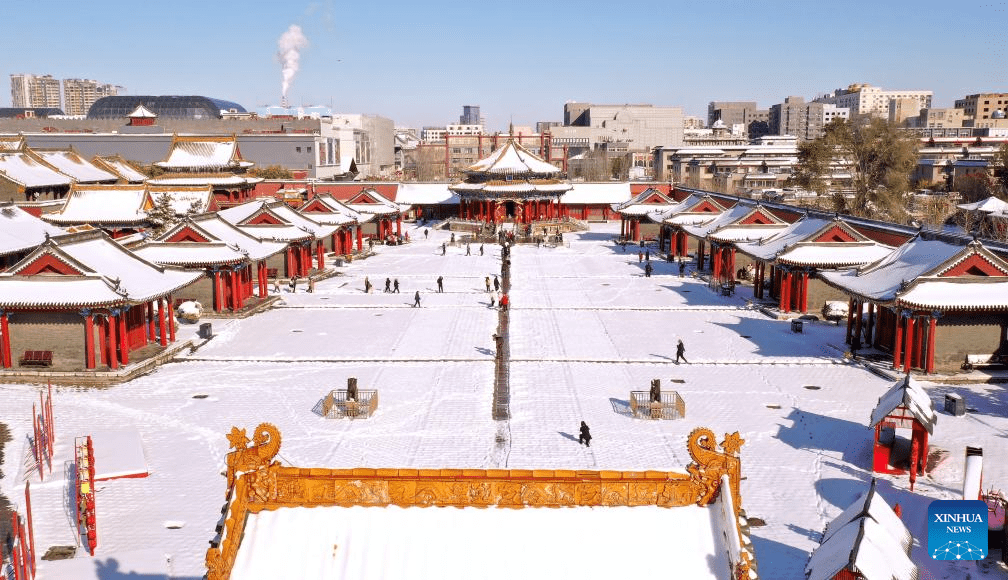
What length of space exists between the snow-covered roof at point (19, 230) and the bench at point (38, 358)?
15.8 m

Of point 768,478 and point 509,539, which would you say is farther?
point 768,478

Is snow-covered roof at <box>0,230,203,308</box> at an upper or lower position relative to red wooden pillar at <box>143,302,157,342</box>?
upper

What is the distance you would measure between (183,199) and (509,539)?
202 ft

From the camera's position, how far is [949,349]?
3212cm

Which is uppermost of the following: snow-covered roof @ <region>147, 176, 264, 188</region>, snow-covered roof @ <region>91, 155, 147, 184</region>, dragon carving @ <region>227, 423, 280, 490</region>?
snow-covered roof @ <region>91, 155, 147, 184</region>

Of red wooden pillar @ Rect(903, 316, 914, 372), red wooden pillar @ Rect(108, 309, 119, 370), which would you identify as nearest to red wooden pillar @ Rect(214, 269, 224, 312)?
red wooden pillar @ Rect(108, 309, 119, 370)

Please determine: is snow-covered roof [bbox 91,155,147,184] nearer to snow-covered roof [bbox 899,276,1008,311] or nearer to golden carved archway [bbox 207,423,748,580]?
snow-covered roof [bbox 899,276,1008,311]

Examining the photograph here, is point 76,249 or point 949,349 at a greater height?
point 76,249

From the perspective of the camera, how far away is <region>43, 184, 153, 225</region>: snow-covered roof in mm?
58469

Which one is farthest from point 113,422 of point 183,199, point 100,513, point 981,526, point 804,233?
point 183,199

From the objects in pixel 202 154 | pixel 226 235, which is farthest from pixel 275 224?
pixel 202 154

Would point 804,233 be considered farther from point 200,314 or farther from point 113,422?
point 113,422

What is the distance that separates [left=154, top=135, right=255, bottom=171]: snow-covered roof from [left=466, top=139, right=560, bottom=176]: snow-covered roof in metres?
22.9

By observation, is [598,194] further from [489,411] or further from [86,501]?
[86,501]
